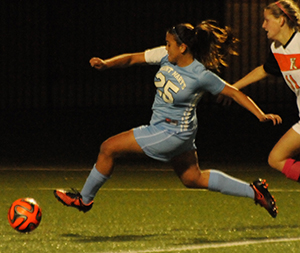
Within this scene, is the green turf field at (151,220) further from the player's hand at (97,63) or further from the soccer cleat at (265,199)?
the player's hand at (97,63)

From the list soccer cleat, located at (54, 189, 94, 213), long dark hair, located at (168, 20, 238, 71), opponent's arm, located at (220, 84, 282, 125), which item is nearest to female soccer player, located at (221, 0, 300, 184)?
long dark hair, located at (168, 20, 238, 71)

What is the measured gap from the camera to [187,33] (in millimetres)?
6020

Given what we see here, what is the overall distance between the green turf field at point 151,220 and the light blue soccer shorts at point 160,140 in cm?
65

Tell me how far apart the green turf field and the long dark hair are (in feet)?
4.54

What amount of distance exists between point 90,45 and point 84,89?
3.32ft

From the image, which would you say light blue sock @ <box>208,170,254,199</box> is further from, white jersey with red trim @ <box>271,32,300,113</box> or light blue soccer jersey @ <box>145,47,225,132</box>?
white jersey with red trim @ <box>271,32,300,113</box>

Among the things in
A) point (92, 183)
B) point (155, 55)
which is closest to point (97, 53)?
point (155, 55)

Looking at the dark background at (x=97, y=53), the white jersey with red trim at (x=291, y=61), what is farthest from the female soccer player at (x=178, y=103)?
the dark background at (x=97, y=53)

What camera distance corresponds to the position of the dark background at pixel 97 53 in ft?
56.6

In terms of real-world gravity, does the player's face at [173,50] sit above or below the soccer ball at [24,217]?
above

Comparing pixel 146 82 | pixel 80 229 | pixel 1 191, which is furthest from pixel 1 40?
pixel 80 229

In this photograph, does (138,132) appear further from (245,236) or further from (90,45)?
(90,45)

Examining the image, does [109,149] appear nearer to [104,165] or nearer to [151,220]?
[104,165]

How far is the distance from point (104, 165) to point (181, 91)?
2.81 feet
